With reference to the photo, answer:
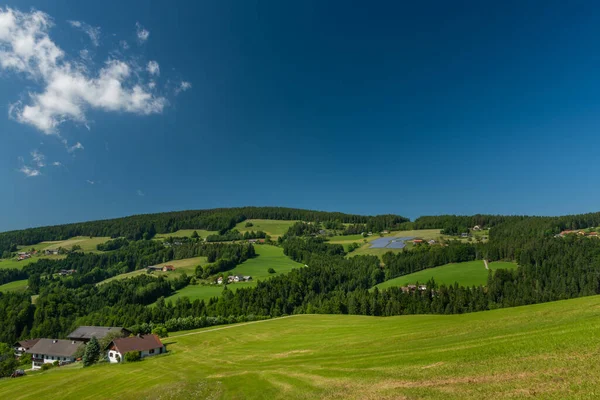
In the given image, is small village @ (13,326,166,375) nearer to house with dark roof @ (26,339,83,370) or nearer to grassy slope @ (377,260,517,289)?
house with dark roof @ (26,339,83,370)

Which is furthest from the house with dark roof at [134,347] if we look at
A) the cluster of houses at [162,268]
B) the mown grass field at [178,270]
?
the cluster of houses at [162,268]

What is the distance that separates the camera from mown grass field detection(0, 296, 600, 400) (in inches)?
745

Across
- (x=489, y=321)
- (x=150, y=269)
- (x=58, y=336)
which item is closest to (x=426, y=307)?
(x=489, y=321)

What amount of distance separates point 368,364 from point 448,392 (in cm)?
1094

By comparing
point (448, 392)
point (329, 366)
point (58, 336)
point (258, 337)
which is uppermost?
point (448, 392)

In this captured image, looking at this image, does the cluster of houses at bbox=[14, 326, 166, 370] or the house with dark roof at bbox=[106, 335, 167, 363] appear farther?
the cluster of houses at bbox=[14, 326, 166, 370]

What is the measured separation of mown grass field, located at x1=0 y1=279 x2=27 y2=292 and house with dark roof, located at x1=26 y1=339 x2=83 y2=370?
108 meters

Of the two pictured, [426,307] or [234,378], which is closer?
[234,378]

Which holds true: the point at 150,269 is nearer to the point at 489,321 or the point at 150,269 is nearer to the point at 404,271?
the point at 404,271

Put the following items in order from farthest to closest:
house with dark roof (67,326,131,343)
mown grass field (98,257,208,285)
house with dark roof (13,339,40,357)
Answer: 1. mown grass field (98,257,208,285)
2. house with dark roof (13,339,40,357)
3. house with dark roof (67,326,131,343)

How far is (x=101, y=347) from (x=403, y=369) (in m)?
70.7

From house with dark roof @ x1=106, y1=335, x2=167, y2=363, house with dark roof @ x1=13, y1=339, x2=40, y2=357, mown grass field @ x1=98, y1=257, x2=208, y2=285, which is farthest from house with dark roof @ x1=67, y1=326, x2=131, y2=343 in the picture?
mown grass field @ x1=98, y1=257, x2=208, y2=285

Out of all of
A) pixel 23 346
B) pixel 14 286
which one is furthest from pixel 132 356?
pixel 14 286

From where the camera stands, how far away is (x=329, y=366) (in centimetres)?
3198
